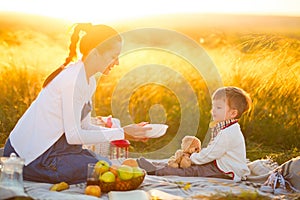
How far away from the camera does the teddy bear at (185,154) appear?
455 cm

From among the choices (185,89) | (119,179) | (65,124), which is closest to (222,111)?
(119,179)

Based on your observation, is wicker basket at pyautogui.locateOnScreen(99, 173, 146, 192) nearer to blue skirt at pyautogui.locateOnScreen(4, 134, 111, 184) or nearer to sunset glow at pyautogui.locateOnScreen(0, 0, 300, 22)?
blue skirt at pyautogui.locateOnScreen(4, 134, 111, 184)

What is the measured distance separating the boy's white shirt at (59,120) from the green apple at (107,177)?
23 cm

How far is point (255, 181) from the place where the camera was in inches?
177

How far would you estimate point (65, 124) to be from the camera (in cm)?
399

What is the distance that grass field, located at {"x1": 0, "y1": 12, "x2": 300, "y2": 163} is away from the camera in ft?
19.8

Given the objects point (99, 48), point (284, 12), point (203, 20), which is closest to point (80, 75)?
point (99, 48)

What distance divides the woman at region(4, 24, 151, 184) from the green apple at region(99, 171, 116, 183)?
8.0 inches

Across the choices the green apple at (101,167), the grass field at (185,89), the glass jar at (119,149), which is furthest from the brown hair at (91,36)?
the grass field at (185,89)

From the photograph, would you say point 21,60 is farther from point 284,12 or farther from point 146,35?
point 284,12

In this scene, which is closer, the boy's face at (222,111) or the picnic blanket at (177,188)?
the picnic blanket at (177,188)

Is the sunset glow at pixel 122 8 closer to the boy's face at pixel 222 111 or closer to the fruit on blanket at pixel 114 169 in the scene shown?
the boy's face at pixel 222 111

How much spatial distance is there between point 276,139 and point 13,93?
7.41 ft

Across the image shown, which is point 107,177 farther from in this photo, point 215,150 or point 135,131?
point 215,150
